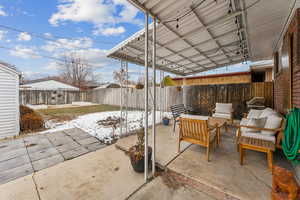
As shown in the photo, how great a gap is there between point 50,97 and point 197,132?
16.3 m

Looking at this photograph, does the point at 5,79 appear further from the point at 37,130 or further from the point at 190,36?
the point at 190,36

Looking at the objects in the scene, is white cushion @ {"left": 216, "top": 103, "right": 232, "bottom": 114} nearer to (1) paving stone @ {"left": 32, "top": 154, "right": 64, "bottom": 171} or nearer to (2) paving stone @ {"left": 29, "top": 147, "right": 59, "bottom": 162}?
(1) paving stone @ {"left": 32, "top": 154, "right": 64, "bottom": 171}

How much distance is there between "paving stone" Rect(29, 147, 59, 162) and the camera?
2.66m

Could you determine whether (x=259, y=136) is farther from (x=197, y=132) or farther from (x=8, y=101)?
(x=8, y=101)

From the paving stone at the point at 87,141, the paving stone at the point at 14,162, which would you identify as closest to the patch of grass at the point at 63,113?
the paving stone at the point at 87,141

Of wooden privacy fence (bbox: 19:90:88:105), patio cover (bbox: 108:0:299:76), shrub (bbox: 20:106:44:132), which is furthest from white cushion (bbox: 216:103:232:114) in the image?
wooden privacy fence (bbox: 19:90:88:105)

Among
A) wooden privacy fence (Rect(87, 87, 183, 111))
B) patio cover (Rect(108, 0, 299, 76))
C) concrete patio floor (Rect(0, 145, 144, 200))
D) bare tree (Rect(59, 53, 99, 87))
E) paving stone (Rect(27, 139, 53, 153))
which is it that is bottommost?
concrete patio floor (Rect(0, 145, 144, 200))

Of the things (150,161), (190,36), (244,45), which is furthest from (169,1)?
(244,45)

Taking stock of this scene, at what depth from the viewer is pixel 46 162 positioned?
97.2 inches

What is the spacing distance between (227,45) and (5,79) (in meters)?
7.48

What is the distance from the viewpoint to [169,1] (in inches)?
66.9

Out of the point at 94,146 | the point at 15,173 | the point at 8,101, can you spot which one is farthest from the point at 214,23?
the point at 8,101

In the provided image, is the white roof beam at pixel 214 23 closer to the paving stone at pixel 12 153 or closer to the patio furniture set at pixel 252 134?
the patio furniture set at pixel 252 134

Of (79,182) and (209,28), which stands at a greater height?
(209,28)
